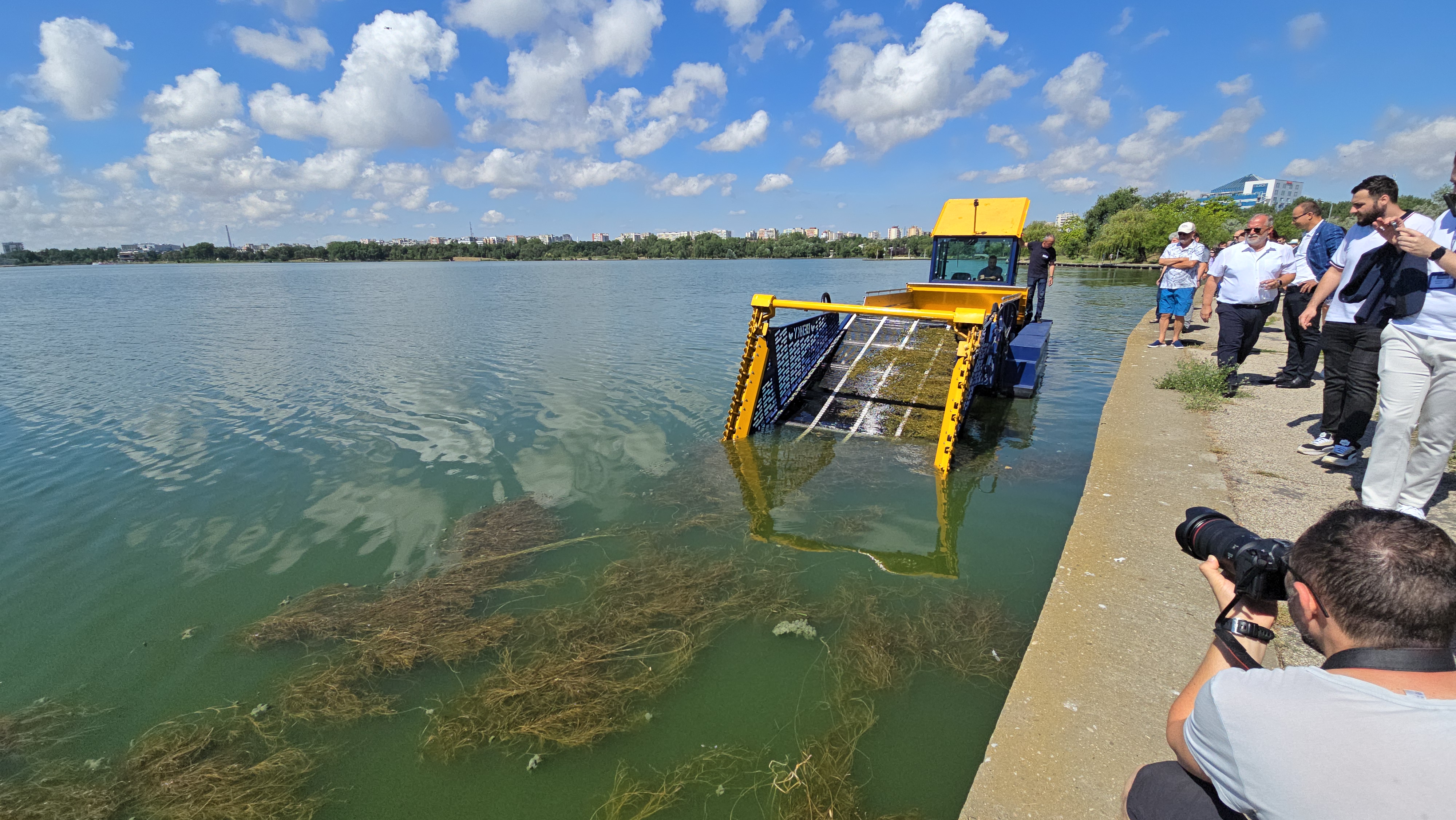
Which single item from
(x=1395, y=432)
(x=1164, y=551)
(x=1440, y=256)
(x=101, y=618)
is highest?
(x=1440, y=256)

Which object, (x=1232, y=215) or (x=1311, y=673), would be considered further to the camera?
(x=1232, y=215)

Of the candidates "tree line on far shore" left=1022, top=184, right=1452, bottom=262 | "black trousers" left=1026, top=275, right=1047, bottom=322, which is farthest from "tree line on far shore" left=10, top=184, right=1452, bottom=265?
"black trousers" left=1026, top=275, right=1047, bottom=322

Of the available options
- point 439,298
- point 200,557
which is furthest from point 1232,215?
point 200,557

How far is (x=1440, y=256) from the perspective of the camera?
3271mm

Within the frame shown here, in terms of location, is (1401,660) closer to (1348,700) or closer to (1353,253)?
(1348,700)

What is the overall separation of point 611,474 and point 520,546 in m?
1.83

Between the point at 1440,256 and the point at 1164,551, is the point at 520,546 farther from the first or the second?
the point at 1440,256

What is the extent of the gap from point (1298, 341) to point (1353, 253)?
441 cm

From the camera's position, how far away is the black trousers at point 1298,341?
25.3 ft

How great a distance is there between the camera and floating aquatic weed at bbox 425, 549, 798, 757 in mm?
3236

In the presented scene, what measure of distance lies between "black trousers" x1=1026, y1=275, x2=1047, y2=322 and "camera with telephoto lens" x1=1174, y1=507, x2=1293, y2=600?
10.4 meters

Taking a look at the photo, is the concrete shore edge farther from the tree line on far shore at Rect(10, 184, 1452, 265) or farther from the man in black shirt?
the tree line on far shore at Rect(10, 184, 1452, 265)

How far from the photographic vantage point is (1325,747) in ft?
3.89

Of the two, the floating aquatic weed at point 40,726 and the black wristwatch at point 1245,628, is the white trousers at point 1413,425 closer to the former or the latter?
the black wristwatch at point 1245,628
